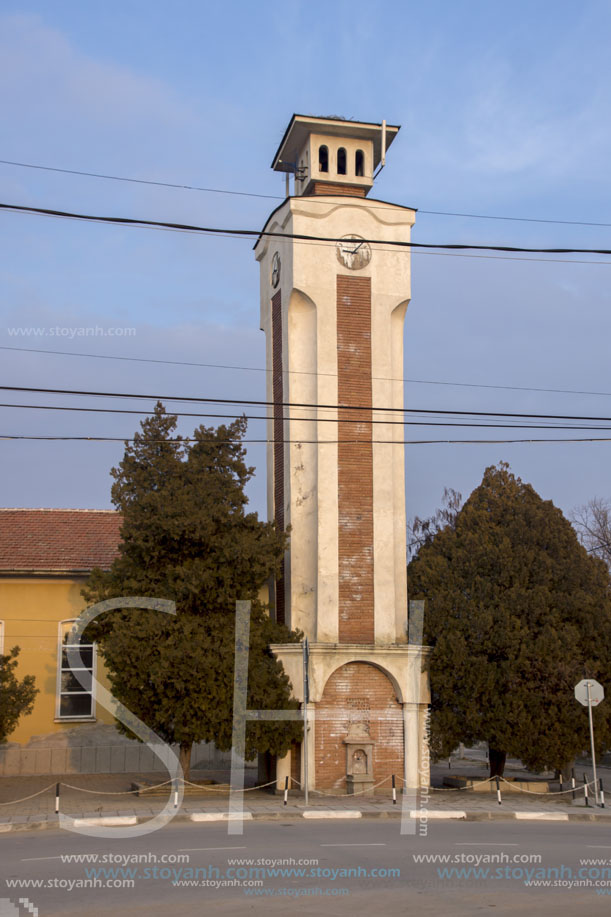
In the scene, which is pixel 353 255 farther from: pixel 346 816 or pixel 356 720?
pixel 346 816

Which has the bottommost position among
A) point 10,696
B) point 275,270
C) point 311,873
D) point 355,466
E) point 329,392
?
point 311,873

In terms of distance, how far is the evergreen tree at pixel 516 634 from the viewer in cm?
2238

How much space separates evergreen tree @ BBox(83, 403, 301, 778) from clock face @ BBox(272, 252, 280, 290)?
529 cm

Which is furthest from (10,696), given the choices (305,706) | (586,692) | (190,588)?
(586,692)

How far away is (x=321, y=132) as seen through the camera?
2662 cm

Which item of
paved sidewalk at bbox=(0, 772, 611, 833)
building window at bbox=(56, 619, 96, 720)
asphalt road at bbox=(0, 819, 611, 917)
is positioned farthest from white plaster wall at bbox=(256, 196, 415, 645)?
asphalt road at bbox=(0, 819, 611, 917)

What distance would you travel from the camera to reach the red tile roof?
27578 millimetres

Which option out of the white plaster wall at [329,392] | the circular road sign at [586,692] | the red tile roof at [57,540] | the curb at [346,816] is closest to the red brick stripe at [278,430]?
the white plaster wall at [329,392]

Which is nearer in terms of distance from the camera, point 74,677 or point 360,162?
point 360,162

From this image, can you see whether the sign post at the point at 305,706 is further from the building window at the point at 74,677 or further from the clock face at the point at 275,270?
the clock face at the point at 275,270

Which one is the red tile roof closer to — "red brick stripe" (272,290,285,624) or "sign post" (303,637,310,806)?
"red brick stripe" (272,290,285,624)

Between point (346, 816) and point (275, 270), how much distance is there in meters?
14.6

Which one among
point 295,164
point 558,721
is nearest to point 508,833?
point 558,721

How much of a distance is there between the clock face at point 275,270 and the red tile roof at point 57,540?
8.18m
